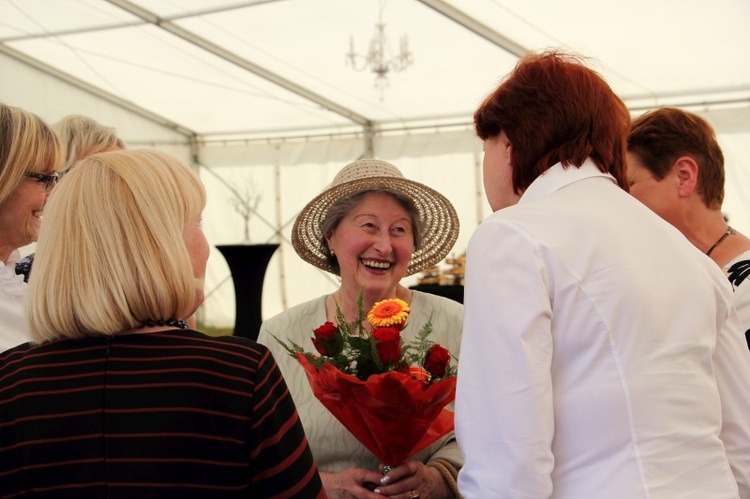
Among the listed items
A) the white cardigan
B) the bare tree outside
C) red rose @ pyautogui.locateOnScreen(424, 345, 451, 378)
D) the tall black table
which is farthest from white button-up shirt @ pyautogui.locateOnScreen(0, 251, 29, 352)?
the bare tree outside

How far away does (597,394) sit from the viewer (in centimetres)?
130

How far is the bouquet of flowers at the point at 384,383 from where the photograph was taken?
1721mm

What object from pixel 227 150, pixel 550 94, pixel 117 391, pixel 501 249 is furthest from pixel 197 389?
pixel 227 150

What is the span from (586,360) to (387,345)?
0.57 metres

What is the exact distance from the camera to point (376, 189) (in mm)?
2605

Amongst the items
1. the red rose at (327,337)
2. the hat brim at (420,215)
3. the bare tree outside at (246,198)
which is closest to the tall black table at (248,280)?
the hat brim at (420,215)

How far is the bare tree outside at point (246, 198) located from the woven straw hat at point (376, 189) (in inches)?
326

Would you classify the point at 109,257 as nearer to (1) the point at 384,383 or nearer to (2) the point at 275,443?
(2) the point at 275,443

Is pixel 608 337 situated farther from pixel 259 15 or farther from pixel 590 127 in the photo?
pixel 259 15

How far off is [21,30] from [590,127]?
→ 28.6 feet

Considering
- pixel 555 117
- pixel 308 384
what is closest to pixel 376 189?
pixel 308 384

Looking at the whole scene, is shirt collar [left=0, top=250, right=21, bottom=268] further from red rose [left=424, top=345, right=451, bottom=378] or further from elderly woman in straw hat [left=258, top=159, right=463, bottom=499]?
red rose [left=424, top=345, right=451, bottom=378]

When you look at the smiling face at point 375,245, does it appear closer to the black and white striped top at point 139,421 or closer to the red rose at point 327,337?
the red rose at point 327,337

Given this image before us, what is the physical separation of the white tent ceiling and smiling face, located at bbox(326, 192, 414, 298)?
4.35 m
